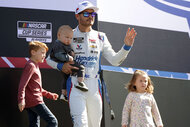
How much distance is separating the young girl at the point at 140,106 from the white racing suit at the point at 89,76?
0.46 meters

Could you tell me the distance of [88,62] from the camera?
3.46 metres

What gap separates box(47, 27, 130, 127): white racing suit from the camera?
3.26 metres

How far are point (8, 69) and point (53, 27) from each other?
822 millimetres

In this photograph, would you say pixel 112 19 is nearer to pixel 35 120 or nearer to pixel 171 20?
pixel 171 20

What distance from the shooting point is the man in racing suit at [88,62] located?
3.27m

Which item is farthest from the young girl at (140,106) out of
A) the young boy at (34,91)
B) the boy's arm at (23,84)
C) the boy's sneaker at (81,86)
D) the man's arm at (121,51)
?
the boy's arm at (23,84)

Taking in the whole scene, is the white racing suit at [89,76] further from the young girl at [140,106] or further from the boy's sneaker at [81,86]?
the young girl at [140,106]

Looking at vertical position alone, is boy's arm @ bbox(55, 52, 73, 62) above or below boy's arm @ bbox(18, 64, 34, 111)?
above

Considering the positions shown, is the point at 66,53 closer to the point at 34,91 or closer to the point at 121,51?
the point at 121,51

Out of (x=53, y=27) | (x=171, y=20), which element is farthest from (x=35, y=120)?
(x=171, y=20)

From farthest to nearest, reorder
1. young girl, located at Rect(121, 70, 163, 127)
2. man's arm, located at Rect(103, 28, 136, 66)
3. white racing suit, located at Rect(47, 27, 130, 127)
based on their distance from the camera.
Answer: young girl, located at Rect(121, 70, 163, 127)
man's arm, located at Rect(103, 28, 136, 66)
white racing suit, located at Rect(47, 27, 130, 127)

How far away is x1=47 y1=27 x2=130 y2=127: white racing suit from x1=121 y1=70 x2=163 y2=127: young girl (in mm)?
463

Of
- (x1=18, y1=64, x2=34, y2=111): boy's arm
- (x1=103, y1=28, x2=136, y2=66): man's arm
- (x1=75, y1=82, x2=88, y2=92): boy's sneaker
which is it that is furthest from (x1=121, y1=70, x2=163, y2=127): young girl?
(x1=18, y1=64, x2=34, y2=111): boy's arm

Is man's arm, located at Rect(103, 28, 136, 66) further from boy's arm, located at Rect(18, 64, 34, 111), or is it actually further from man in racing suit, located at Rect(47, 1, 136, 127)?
boy's arm, located at Rect(18, 64, 34, 111)
